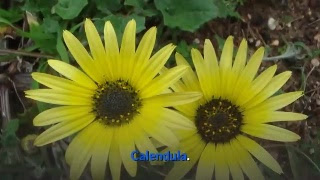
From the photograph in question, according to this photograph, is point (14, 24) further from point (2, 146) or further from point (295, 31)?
point (295, 31)

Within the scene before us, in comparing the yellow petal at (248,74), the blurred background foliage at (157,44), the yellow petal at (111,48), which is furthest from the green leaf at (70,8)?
the yellow petal at (248,74)

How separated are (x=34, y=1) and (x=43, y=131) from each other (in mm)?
259

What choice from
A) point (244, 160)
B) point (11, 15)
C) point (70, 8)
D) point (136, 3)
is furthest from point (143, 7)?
point (244, 160)

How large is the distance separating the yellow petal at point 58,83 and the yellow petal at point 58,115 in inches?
1.3

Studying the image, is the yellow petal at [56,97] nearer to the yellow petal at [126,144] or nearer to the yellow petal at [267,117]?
the yellow petal at [126,144]

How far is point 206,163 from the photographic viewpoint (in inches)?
43.7

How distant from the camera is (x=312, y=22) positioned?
1.31 m

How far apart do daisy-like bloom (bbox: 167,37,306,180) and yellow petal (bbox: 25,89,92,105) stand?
18 centimetres

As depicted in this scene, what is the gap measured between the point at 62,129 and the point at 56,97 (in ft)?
0.19

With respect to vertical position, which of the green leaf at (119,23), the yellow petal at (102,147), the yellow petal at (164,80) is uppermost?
the green leaf at (119,23)

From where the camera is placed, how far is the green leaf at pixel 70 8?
1.15m

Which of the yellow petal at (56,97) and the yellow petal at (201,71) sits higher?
the yellow petal at (201,71)

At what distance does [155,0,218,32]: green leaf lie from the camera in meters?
1.19

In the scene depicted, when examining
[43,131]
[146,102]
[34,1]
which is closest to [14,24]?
[34,1]
